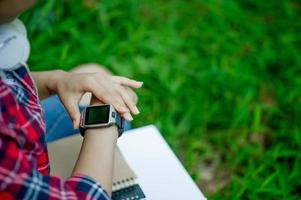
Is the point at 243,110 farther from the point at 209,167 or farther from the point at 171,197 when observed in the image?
the point at 171,197

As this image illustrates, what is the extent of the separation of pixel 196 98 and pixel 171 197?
3.01ft

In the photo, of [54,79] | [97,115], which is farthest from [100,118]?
[54,79]

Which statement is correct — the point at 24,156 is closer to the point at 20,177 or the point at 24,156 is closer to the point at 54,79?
the point at 20,177

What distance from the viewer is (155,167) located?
4.66 feet

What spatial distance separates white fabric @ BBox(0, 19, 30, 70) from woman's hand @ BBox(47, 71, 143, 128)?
16 cm

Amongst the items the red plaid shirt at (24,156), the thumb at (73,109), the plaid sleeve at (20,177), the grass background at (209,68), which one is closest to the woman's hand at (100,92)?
the thumb at (73,109)

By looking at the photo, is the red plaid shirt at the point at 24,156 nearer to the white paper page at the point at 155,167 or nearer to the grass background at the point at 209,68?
Result: the white paper page at the point at 155,167

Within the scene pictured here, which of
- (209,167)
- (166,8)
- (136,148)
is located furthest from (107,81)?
(166,8)

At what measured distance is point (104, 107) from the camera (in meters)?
1.25

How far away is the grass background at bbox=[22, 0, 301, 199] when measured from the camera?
2.01 metres

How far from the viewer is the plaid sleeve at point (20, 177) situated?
0.96 meters

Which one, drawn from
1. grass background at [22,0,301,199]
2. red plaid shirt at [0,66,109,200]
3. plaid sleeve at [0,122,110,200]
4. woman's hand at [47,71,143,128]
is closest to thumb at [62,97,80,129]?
woman's hand at [47,71,143,128]

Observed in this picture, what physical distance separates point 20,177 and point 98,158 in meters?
0.21

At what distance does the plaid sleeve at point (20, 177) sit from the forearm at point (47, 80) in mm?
387
